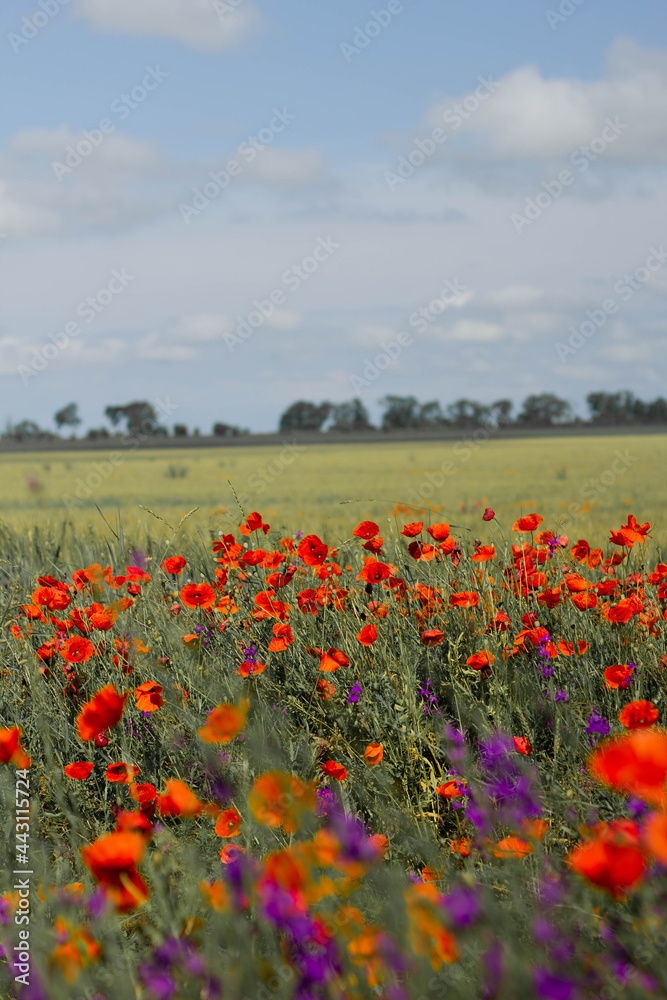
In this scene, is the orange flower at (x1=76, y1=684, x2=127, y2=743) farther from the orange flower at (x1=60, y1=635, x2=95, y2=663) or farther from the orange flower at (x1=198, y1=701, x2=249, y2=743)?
the orange flower at (x1=60, y1=635, x2=95, y2=663)

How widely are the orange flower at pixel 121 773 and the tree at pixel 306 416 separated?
58.8m

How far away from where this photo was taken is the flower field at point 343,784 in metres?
1.02

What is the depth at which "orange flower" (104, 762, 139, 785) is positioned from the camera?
1.92 m

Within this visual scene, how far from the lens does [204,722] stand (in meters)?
2.29

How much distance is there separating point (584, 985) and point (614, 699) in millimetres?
1343

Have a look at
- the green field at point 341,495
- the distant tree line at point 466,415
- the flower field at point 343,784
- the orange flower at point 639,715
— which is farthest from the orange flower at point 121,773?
the distant tree line at point 466,415

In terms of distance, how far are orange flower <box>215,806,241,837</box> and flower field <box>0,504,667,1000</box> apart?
0.01m

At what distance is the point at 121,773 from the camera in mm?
2076

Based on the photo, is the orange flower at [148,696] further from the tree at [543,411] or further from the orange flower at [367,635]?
the tree at [543,411]

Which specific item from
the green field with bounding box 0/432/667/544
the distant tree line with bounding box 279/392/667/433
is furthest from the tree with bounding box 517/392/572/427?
the green field with bounding box 0/432/667/544

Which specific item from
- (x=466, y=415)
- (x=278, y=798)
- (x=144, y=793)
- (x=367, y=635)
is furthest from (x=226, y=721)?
(x=466, y=415)

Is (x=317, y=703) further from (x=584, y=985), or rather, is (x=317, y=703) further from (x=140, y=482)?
(x=140, y=482)

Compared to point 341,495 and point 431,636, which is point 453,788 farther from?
point 341,495

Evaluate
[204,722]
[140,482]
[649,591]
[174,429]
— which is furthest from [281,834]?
[174,429]
